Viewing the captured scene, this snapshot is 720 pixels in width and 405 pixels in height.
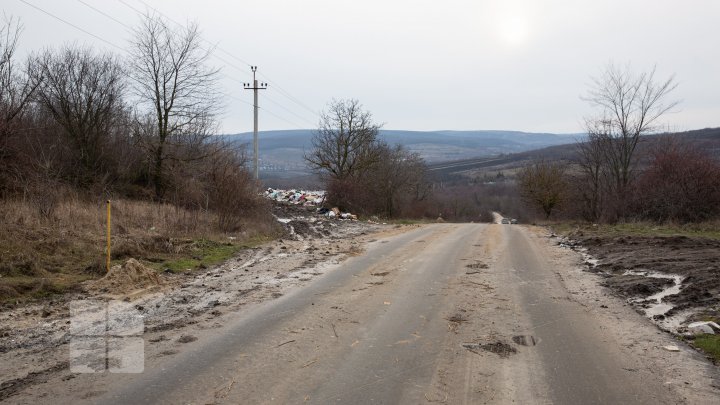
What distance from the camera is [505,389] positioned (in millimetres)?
5039

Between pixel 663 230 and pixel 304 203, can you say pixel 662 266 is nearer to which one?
pixel 663 230

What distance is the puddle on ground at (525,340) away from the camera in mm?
6508

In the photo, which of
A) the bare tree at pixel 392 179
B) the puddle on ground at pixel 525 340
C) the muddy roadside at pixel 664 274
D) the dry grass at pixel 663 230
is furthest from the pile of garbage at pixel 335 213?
the puddle on ground at pixel 525 340

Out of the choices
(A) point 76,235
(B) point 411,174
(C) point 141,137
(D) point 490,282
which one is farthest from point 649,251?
(B) point 411,174

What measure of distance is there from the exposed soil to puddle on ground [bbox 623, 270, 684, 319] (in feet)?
0.20

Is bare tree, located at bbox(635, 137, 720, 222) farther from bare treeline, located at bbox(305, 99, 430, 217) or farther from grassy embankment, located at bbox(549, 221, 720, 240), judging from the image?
bare treeline, located at bbox(305, 99, 430, 217)

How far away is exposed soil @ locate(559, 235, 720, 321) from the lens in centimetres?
865

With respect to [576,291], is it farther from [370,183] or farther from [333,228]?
[370,183]

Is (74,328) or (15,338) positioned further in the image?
(74,328)

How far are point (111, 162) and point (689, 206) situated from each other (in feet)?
92.5


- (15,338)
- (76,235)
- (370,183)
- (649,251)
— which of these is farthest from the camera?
(370,183)

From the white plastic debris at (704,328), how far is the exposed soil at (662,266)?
1.91 feet
